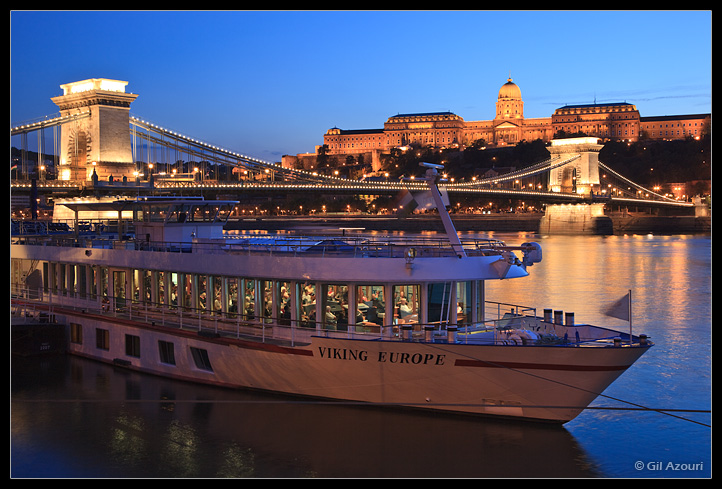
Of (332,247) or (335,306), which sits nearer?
(335,306)

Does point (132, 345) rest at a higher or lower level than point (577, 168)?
lower

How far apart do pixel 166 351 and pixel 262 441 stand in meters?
3.29

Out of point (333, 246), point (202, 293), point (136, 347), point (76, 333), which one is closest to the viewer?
point (333, 246)

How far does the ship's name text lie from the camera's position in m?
10.3

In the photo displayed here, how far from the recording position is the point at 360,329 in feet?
36.0

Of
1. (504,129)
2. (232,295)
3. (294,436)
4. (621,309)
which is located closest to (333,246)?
(232,295)

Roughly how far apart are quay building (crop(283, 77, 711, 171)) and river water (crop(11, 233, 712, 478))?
141 metres

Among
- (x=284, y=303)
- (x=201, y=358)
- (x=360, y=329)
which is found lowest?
(x=201, y=358)

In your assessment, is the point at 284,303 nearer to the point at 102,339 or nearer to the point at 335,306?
the point at 335,306

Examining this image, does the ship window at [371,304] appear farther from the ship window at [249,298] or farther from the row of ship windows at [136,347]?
the row of ship windows at [136,347]

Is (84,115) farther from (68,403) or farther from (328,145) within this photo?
(328,145)

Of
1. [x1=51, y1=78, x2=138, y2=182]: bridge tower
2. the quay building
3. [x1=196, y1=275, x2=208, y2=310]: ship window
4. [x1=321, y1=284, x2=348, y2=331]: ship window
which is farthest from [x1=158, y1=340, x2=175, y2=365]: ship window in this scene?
the quay building
